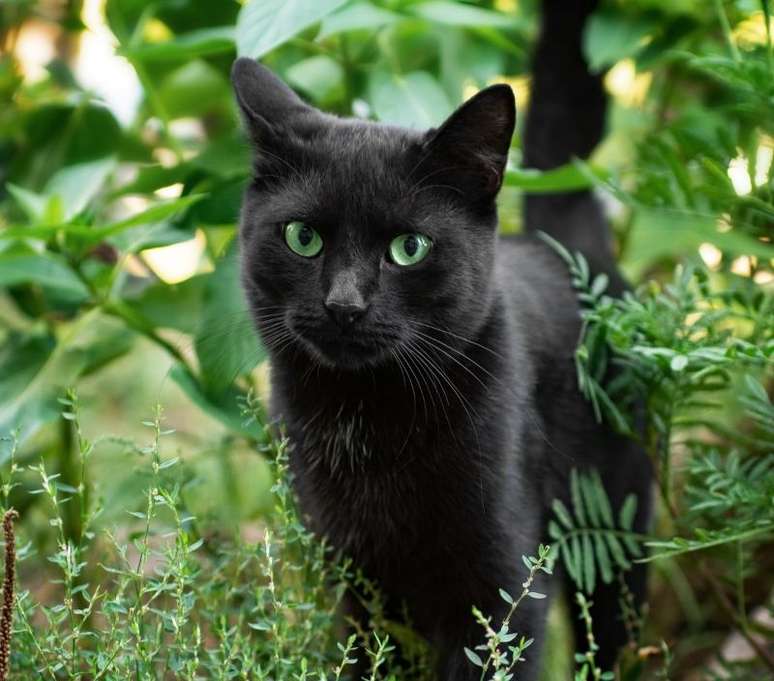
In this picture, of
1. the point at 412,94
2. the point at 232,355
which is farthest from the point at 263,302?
the point at 412,94

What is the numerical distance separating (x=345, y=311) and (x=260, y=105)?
15.6 inches

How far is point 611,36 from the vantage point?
1985 millimetres

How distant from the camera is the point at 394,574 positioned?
1575mm

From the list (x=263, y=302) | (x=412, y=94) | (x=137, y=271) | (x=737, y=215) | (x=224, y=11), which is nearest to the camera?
(x=263, y=302)

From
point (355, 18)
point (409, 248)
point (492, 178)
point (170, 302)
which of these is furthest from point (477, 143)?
point (170, 302)

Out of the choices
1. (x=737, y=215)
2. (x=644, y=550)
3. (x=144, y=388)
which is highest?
(x=737, y=215)

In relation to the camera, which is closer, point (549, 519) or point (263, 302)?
point (263, 302)

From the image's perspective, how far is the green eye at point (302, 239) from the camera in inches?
56.5

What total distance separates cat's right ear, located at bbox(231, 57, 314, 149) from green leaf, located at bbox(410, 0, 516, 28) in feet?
1.34

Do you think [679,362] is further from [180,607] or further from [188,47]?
[188,47]

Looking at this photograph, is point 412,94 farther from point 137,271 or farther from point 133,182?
point 137,271

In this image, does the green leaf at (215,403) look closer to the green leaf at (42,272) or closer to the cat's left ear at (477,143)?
the green leaf at (42,272)

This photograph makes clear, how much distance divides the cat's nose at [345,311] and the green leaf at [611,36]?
868 mm

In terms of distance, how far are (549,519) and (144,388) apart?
6.15 feet
